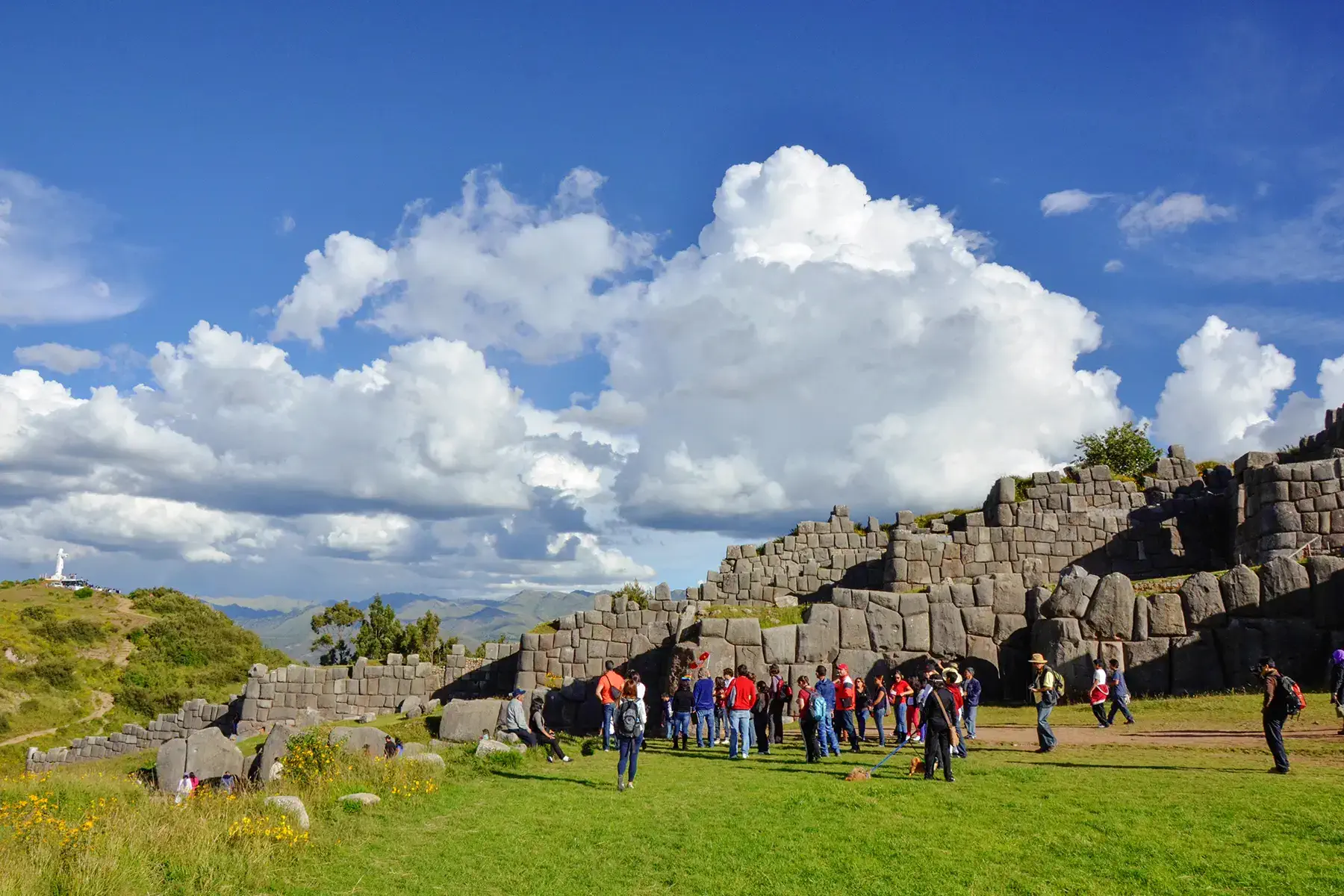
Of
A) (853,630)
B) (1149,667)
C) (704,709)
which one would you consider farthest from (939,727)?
(853,630)

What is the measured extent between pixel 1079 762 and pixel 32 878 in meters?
13.7

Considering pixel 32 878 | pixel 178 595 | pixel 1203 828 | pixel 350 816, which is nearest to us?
pixel 32 878

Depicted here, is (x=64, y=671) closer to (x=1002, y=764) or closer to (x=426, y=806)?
(x=426, y=806)

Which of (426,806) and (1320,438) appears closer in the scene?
(426,806)

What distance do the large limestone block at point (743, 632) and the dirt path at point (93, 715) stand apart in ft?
154

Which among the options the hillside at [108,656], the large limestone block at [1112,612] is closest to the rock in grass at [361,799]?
the large limestone block at [1112,612]

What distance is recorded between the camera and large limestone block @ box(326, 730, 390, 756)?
717 inches

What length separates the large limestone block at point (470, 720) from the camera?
21562 millimetres

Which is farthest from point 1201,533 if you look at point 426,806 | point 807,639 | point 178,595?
point 178,595

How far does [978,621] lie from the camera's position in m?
23.6

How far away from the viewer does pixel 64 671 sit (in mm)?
62188

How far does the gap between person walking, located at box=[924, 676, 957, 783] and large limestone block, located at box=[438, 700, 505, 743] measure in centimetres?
1160

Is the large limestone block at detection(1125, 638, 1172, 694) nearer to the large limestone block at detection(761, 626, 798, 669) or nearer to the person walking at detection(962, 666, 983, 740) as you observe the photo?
the person walking at detection(962, 666, 983, 740)

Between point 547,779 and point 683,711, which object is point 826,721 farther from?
point 547,779
